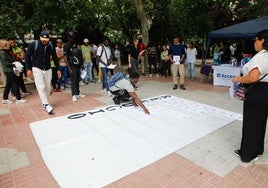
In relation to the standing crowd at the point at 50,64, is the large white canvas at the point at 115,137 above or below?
below

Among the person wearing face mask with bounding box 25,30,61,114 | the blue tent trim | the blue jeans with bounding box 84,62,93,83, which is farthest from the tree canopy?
the person wearing face mask with bounding box 25,30,61,114

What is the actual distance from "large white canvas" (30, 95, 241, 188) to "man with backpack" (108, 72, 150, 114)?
1.10 ft

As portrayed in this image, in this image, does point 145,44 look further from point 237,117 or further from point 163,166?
point 163,166

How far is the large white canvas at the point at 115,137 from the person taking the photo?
3014 millimetres

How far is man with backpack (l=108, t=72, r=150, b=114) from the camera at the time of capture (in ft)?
17.2

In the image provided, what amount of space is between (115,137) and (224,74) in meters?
5.77

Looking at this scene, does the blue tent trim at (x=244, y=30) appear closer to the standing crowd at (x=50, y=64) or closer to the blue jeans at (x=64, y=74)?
the standing crowd at (x=50, y=64)

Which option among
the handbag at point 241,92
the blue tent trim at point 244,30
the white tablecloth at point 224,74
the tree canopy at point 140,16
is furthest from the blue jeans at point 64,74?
the handbag at point 241,92

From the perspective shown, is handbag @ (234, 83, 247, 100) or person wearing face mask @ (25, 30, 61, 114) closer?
handbag @ (234, 83, 247, 100)

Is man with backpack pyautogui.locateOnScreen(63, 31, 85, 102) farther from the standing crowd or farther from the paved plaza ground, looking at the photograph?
the paved plaza ground

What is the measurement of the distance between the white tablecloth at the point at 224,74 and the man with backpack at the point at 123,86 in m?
4.11

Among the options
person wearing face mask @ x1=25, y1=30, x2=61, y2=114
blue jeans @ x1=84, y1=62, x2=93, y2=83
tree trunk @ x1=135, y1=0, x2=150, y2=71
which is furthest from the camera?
tree trunk @ x1=135, y1=0, x2=150, y2=71

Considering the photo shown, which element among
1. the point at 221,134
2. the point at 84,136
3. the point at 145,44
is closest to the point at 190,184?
the point at 221,134

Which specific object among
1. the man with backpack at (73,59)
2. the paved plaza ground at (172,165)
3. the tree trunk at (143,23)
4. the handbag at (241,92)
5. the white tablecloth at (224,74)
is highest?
the tree trunk at (143,23)
